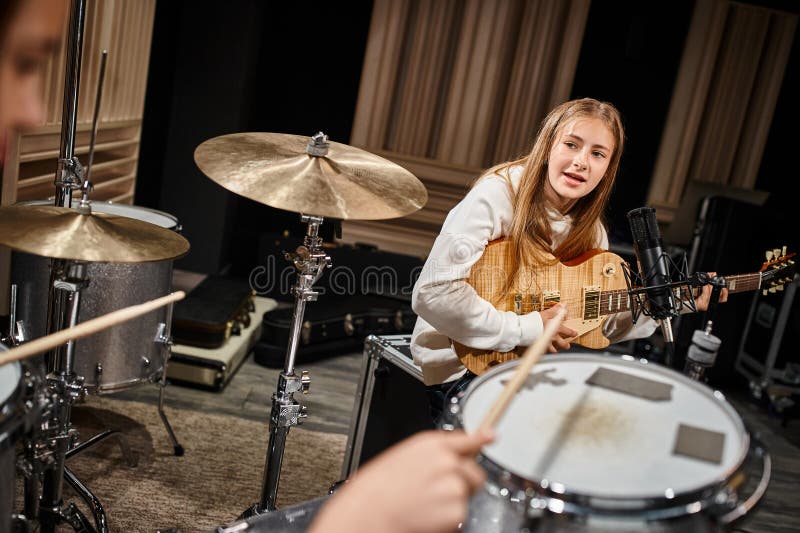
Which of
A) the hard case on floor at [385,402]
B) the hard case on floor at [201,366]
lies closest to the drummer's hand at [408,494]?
the hard case on floor at [385,402]

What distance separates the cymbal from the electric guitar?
811 millimetres

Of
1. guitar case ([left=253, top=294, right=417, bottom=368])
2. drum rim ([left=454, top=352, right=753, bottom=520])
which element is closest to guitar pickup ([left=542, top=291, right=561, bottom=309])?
drum rim ([left=454, top=352, right=753, bottom=520])

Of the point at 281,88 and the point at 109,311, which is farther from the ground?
the point at 281,88

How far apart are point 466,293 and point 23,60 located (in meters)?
1.29

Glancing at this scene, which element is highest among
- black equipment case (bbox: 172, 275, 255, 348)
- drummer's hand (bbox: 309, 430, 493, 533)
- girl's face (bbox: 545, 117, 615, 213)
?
girl's face (bbox: 545, 117, 615, 213)

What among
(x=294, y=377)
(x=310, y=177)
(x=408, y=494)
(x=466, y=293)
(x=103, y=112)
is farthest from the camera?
(x=103, y=112)

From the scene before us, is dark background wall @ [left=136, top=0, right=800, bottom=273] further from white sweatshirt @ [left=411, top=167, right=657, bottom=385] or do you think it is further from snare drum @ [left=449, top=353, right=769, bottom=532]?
snare drum @ [left=449, top=353, right=769, bottom=532]

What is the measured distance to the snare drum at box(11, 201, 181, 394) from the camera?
2182 millimetres

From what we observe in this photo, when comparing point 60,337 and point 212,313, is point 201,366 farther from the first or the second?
point 60,337

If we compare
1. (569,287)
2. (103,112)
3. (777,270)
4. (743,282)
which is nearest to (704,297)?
(743,282)

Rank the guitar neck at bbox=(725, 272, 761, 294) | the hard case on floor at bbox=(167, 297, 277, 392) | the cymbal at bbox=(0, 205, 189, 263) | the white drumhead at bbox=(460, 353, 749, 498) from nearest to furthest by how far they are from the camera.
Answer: the white drumhead at bbox=(460, 353, 749, 498), the cymbal at bbox=(0, 205, 189, 263), the guitar neck at bbox=(725, 272, 761, 294), the hard case on floor at bbox=(167, 297, 277, 392)

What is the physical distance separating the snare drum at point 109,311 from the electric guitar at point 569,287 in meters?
1.00

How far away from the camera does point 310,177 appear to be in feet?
5.71

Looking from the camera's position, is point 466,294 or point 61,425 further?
point 466,294
